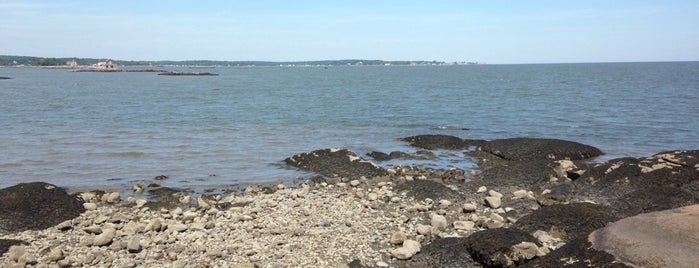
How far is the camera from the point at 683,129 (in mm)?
31094

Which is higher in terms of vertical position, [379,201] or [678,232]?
[678,232]

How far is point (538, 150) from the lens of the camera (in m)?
23.2

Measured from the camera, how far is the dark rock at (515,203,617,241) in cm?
1239

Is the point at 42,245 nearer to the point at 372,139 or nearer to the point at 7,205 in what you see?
the point at 7,205

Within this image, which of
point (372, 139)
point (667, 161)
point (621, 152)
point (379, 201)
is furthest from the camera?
point (372, 139)

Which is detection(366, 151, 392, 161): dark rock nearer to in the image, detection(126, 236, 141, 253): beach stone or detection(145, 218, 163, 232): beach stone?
detection(145, 218, 163, 232): beach stone

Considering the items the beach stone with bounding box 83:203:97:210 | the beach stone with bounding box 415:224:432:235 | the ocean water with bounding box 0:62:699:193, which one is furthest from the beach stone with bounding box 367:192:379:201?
the beach stone with bounding box 83:203:97:210

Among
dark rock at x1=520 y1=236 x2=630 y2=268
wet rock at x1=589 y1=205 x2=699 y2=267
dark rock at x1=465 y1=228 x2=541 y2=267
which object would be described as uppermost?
wet rock at x1=589 y1=205 x2=699 y2=267

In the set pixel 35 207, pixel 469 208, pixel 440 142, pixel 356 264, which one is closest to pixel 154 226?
pixel 35 207

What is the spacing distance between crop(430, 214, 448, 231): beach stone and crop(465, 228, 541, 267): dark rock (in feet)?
4.64

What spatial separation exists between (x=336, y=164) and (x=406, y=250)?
9877 millimetres

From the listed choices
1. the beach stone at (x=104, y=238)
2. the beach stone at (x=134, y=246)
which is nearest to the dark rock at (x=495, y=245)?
the beach stone at (x=134, y=246)

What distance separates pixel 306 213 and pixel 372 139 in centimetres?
1485

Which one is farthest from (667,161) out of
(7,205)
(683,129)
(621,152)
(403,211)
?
(7,205)
